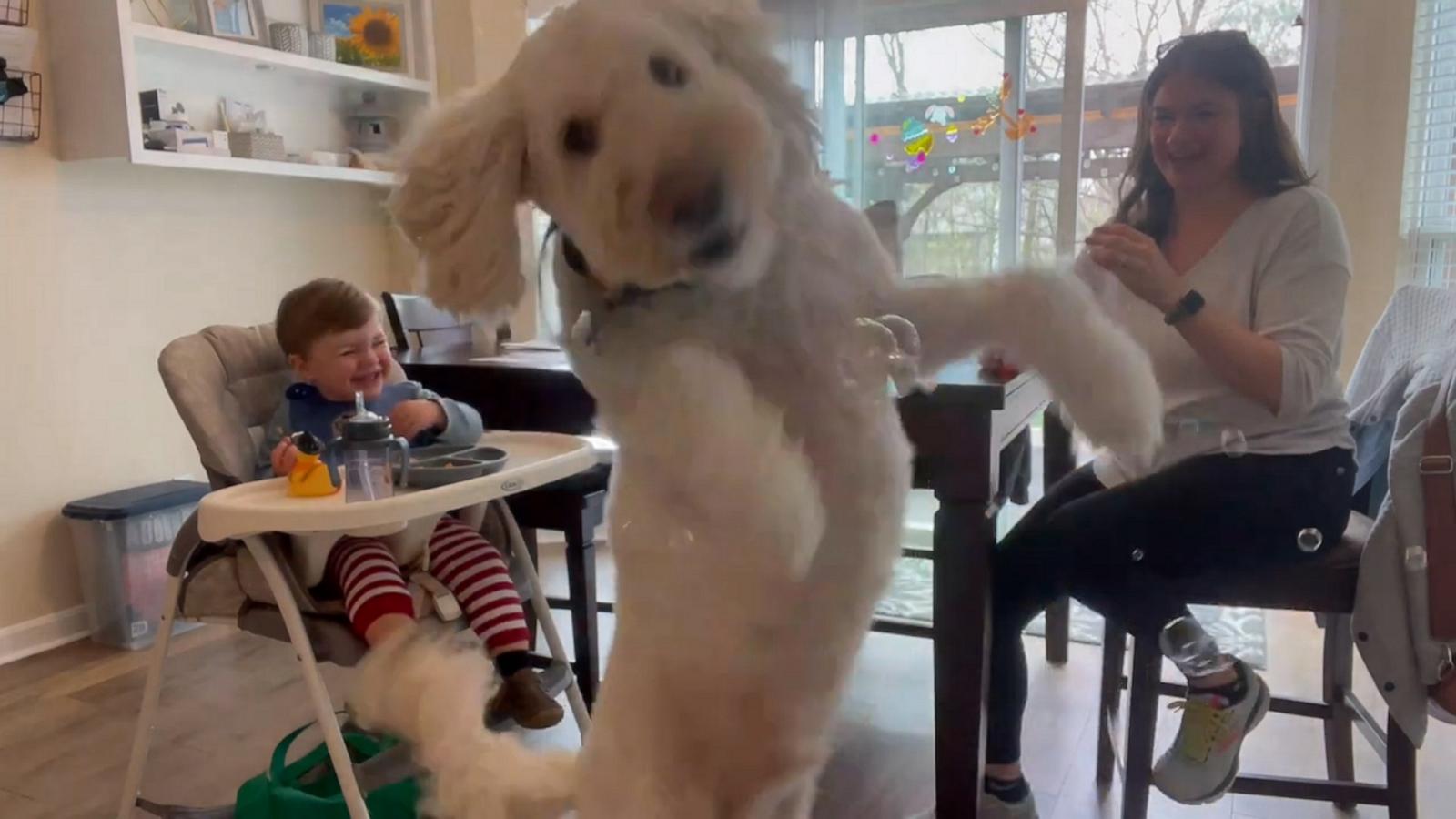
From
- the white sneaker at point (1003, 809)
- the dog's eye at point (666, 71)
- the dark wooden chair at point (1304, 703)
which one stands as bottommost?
the white sneaker at point (1003, 809)

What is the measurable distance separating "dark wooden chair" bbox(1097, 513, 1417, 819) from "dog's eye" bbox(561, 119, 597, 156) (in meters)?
1.16

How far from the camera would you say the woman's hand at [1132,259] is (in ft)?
3.21

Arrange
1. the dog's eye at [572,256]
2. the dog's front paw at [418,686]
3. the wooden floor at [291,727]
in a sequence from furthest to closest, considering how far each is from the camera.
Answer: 1. the wooden floor at [291,727]
2. the dog's front paw at [418,686]
3. the dog's eye at [572,256]

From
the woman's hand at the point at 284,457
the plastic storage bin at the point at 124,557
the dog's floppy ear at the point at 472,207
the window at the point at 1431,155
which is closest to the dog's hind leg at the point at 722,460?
the dog's floppy ear at the point at 472,207

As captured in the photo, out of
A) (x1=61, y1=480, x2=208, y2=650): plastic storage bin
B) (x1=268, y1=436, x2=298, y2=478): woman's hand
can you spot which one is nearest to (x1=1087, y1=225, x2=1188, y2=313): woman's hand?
(x1=268, y1=436, x2=298, y2=478): woman's hand

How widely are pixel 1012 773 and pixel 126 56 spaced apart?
8.87 ft

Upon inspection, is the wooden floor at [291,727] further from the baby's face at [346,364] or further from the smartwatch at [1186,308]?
the smartwatch at [1186,308]

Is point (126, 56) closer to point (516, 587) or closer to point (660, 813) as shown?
point (516, 587)

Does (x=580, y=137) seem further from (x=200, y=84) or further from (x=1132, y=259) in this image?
(x=200, y=84)

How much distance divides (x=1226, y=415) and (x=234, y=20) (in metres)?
2.96

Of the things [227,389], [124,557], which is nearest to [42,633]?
[124,557]

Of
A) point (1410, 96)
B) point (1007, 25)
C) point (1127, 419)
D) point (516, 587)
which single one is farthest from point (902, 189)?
point (1127, 419)

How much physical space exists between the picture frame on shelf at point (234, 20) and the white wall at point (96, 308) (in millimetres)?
393

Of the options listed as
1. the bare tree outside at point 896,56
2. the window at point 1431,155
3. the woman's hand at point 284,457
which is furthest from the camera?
the bare tree outside at point 896,56
